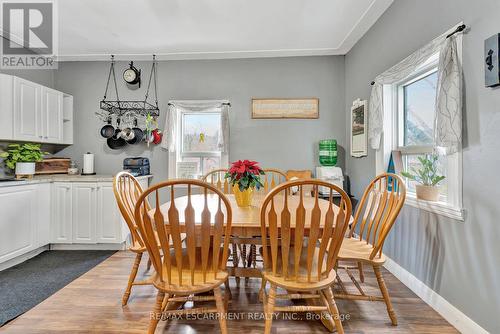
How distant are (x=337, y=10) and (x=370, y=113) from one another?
1.09 m

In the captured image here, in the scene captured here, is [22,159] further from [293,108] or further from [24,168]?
[293,108]

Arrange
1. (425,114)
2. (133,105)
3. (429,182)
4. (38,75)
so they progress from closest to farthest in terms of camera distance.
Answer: (429,182) → (425,114) → (38,75) → (133,105)

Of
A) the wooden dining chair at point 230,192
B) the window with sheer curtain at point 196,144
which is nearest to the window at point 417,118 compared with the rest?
the wooden dining chair at point 230,192

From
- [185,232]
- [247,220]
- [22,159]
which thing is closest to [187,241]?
[185,232]

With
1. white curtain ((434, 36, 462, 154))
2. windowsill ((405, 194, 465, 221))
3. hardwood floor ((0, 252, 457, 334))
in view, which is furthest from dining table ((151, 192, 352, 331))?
white curtain ((434, 36, 462, 154))

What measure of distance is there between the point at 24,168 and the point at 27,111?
0.66 metres

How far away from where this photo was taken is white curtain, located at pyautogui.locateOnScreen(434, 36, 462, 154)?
4.99ft

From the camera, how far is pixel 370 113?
2607 millimetres

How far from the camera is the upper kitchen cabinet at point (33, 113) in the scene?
2.62 meters

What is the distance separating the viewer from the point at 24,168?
2.76 meters

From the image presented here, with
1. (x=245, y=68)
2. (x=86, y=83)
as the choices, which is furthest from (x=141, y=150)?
(x=245, y=68)

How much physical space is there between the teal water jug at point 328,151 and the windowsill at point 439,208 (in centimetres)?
127

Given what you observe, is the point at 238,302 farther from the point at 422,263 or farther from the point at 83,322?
the point at 422,263

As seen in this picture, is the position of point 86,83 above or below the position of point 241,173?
above
